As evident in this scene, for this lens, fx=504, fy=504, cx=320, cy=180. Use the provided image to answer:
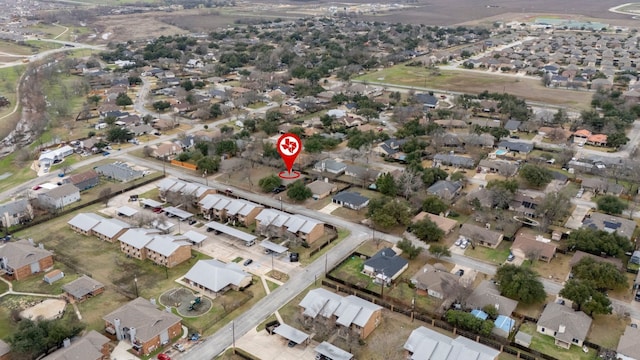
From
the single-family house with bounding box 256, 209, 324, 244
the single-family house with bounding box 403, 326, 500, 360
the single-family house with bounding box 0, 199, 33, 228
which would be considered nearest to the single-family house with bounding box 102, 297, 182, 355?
the single-family house with bounding box 256, 209, 324, 244

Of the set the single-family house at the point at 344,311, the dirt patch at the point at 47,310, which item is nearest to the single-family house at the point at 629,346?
the single-family house at the point at 344,311

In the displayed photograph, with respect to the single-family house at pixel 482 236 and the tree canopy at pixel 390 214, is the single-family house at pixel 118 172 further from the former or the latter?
the single-family house at pixel 482 236

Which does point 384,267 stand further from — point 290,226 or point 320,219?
point 320,219

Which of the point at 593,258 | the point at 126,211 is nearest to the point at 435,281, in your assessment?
the point at 593,258

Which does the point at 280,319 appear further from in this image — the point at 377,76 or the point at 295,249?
the point at 377,76

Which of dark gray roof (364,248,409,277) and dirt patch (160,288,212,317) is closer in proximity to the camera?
dirt patch (160,288,212,317)

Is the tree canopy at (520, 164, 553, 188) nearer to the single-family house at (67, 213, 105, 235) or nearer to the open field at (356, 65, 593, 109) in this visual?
the open field at (356, 65, 593, 109)
